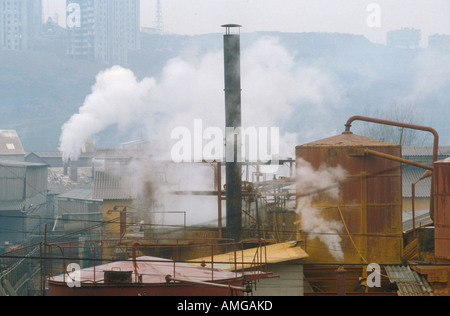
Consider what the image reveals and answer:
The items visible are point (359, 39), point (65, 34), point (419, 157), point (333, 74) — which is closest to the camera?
point (419, 157)

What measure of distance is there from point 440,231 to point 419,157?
2852 centimetres

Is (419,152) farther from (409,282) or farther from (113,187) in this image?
(409,282)

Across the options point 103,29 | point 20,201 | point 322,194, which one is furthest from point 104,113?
point 103,29

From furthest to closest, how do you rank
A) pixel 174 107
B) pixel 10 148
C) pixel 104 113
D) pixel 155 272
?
pixel 10 148 → pixel 174 107 → pixel 104 113 → pixel 155 272

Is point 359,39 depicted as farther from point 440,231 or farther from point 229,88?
point 440,231

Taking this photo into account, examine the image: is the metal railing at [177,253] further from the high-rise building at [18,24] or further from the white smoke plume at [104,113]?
the high-rise building at [18,24]

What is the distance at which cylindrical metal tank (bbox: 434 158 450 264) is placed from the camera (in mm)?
17766

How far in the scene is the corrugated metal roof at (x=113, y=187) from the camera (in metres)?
38.0

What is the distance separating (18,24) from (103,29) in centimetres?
1826

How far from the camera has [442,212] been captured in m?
18.0

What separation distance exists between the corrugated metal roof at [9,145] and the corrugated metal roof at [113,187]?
28.4m

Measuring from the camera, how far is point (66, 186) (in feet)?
207

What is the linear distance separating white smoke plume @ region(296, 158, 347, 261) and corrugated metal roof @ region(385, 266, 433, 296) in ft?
7.23
